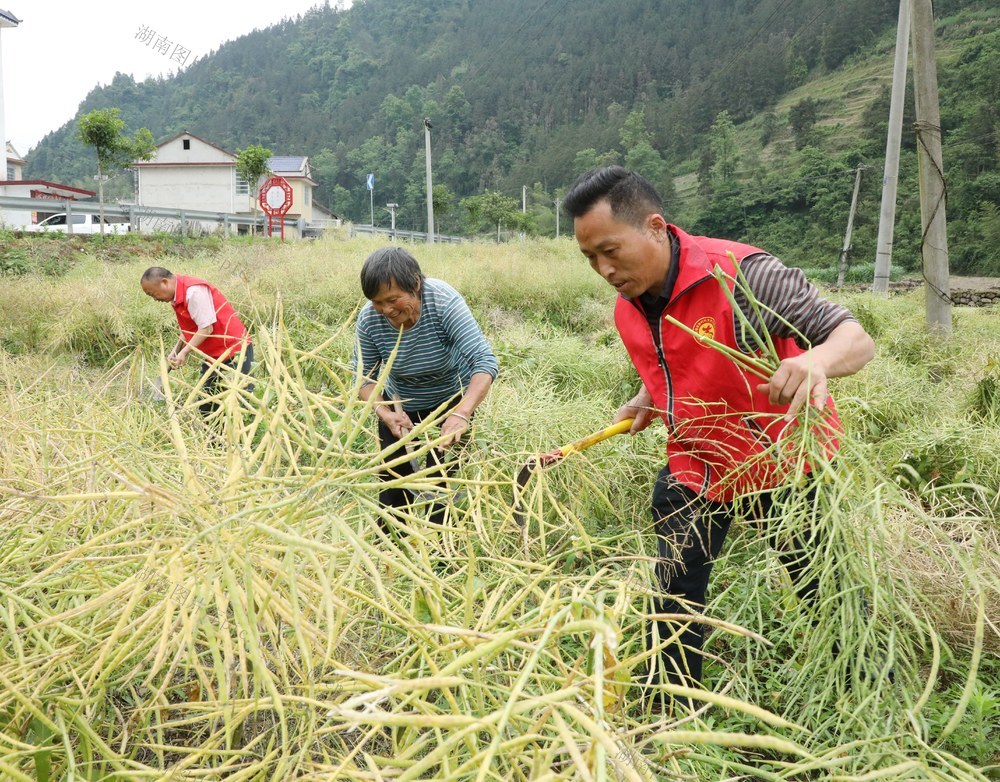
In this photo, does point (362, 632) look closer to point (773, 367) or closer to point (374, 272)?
point (773, 367)

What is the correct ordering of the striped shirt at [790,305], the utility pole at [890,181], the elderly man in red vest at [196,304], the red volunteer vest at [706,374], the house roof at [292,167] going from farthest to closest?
the house roof at [292,167] → the utility pole at [890,181] → the elderly man in red vest at [196,304] → the red volunteer vest at [706,374] → the striped shirt at [790,305]

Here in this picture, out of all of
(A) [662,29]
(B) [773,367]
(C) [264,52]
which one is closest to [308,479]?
(B) [773,367]

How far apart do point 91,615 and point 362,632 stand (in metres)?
0.35

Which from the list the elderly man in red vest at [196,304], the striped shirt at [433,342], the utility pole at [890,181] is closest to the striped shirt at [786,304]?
the striped shirt at [433,342]

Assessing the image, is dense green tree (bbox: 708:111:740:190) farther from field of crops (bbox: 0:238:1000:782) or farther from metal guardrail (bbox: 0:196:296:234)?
field of crops (bbox: 0:238:1000:782)

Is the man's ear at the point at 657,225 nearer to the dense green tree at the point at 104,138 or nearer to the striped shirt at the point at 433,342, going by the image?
the striped shirt at the point at 433,342

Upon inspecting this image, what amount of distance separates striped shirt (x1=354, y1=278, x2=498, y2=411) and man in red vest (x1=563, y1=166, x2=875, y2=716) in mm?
881

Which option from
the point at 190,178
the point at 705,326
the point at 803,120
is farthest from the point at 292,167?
the point at 705,326

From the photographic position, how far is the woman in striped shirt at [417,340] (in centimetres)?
254

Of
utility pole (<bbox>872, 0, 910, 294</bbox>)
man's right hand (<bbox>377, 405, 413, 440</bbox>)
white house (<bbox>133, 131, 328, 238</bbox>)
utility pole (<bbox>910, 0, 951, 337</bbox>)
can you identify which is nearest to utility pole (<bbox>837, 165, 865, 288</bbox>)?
utility pole (<bbox>872, 0, 910, 294</bbox>)

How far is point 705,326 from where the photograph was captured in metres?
1.82

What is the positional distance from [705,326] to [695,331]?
8 centimetres

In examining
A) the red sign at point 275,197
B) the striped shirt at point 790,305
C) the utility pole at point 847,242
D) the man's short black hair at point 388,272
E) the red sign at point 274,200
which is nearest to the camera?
the striped shirt at point 790,305

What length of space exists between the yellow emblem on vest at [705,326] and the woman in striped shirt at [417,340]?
35.5 inches
